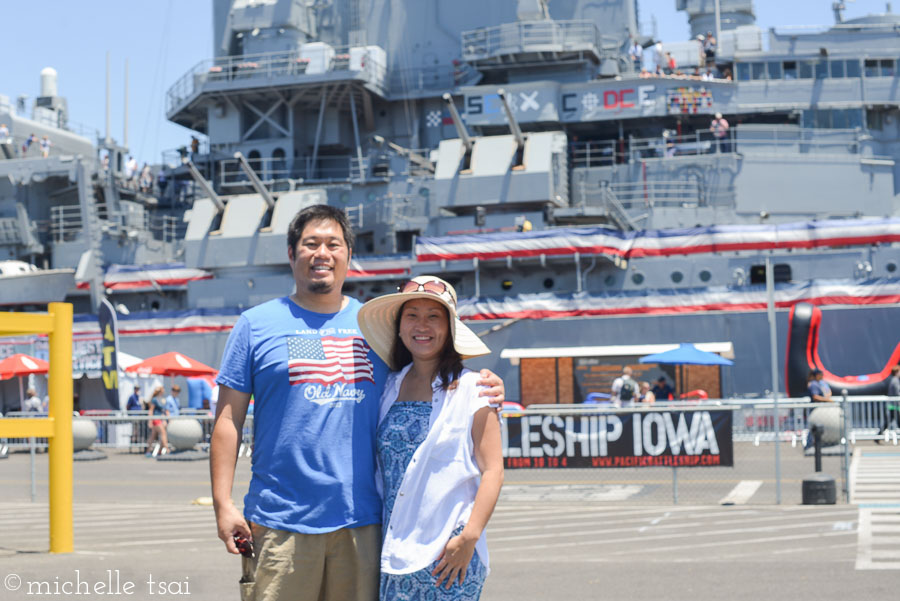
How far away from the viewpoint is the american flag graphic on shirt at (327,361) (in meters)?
3.92

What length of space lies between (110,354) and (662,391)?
1150cm

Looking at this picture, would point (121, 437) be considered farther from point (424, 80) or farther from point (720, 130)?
point (424, 80)

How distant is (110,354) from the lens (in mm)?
23953

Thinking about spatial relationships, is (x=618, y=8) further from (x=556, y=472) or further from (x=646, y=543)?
(x=646, y=543)

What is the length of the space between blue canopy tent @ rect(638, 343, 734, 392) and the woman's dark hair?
62.5 feet

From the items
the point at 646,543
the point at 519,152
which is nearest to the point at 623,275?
the point at 519,152

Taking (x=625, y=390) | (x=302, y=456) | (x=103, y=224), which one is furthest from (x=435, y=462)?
(x=103, y=224)

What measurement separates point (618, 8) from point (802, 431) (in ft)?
68.9

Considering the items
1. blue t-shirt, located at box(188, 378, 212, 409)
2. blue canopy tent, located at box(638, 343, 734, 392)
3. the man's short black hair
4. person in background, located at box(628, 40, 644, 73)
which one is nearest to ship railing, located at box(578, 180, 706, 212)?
person in background, located at box(628, 40, 644, 73)

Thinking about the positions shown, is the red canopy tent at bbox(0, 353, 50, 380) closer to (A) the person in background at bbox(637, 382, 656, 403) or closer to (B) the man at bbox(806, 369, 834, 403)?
(A) the person in background at bbox(637, 382, 656, 403)

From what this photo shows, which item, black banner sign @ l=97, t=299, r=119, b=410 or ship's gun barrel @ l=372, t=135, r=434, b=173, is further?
ship's gun barrel @ l=372, t=135, r=434, b=173

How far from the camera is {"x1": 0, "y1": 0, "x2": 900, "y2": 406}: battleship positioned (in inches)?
1046

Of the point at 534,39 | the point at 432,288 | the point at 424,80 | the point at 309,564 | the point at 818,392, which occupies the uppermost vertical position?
the point at 534,39

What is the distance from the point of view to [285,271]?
32156mm
